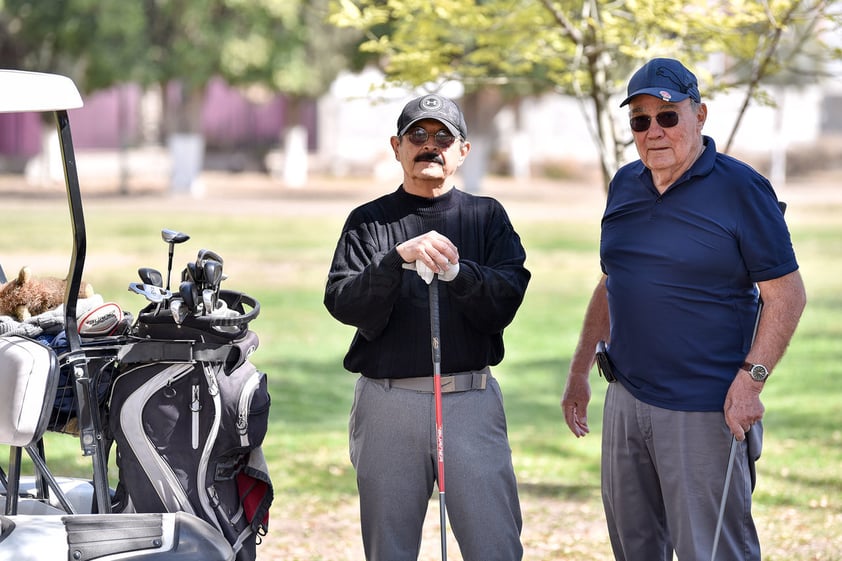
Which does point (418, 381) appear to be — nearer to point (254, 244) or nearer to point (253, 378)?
point (253, 378)

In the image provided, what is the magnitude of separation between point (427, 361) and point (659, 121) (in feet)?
3.36

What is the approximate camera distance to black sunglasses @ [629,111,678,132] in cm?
385

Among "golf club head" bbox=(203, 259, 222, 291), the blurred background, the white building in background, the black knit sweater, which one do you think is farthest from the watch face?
the white building in background

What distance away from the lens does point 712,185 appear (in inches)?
149

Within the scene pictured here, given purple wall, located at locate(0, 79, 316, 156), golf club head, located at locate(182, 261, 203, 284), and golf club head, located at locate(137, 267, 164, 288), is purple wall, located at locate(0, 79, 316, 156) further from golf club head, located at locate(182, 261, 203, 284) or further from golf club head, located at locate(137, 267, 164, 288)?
golf club head, located at locate(182, 261, 203, 284)

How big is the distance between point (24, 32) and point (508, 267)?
32773 mm

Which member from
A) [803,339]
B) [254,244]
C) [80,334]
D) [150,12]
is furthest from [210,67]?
[80,334]

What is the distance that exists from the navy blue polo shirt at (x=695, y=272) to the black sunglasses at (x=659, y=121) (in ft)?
0.48

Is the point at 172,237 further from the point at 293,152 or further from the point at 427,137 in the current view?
the point at 293,152

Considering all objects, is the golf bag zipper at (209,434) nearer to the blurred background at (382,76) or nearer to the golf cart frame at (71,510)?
the golf cart frame at (71,510)

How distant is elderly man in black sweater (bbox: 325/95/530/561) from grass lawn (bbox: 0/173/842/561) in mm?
2134

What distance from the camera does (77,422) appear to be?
4.02 metres

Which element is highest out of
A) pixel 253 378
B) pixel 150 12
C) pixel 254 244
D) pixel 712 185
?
pixel 150 12

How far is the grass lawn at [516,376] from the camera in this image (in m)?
6.62
